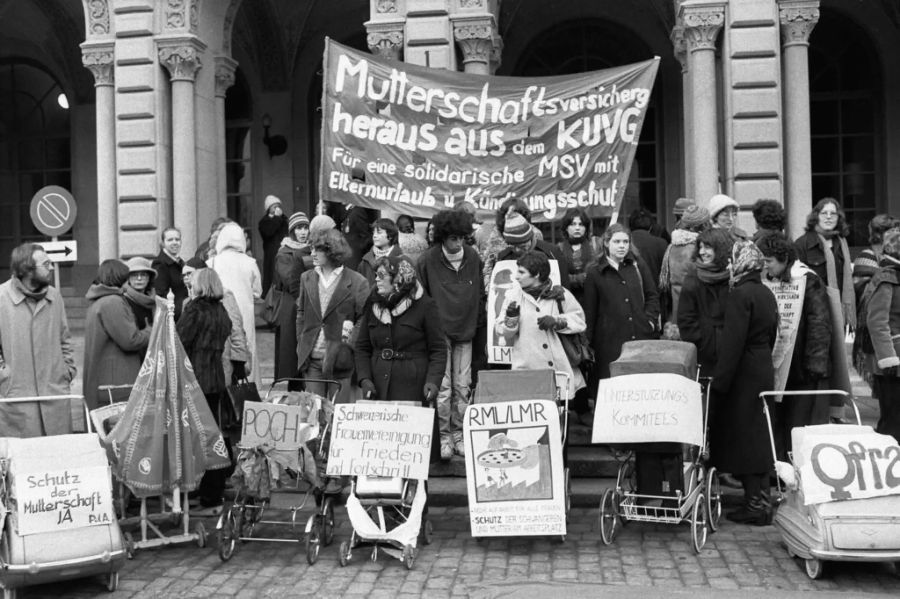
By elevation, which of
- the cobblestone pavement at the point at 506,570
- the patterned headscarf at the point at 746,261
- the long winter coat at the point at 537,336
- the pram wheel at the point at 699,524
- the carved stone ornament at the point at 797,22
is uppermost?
the carved stone ornament at the point at 797,22

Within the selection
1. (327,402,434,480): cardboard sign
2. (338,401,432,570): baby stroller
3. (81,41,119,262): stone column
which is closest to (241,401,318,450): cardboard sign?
(327,402,434,480): cardboard sign

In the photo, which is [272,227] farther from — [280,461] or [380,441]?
[380,441]

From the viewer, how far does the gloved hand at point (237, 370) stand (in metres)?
8.59

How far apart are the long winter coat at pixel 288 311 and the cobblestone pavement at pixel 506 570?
6.56 ft

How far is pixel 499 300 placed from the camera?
7906 mm

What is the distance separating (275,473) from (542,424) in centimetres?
188

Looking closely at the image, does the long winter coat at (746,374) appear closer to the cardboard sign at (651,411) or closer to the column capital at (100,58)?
the cardboard sign at (651,411)

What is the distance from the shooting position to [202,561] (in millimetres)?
7020

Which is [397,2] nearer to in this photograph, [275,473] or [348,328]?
[348,328]

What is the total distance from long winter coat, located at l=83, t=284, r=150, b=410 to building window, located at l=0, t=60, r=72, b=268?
16.1 m

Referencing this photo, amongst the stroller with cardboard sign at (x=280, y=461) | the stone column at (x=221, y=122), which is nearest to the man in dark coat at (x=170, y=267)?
the stroller with cardboard sign at (x=280, y=461)

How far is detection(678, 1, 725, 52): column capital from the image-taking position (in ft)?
43.7

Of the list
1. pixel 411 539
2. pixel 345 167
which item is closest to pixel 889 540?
pixel 411 539

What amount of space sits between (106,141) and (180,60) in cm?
177
